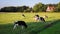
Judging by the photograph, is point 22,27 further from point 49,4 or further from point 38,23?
point 49,4

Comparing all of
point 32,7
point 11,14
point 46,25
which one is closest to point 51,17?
point 46,25

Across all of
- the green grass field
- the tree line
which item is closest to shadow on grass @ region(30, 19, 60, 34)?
the green grass field

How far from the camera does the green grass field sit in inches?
115

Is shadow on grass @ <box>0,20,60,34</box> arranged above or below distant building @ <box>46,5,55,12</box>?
below

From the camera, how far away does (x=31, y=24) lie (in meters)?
3.00

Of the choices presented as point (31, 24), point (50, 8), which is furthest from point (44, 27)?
point (50, 8)

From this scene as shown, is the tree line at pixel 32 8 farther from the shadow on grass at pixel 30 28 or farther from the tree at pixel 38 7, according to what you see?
the shadow on grass at pixel 30 28

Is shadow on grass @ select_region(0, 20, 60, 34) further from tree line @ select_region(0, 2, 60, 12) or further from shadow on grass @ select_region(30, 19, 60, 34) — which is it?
tree line @ select_region(0, 2, 60, 12)

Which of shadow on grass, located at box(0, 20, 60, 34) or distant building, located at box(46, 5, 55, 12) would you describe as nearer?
shadow on grass, located at box(0, 20, 60, 34)

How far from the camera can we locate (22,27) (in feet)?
9.82

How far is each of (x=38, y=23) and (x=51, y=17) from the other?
0.82 feet

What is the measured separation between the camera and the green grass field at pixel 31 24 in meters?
2.91

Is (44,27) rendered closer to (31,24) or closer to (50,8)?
(31,24)

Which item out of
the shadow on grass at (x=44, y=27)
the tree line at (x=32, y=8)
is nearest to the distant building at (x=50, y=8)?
the tree line at (x=32, y=8)
